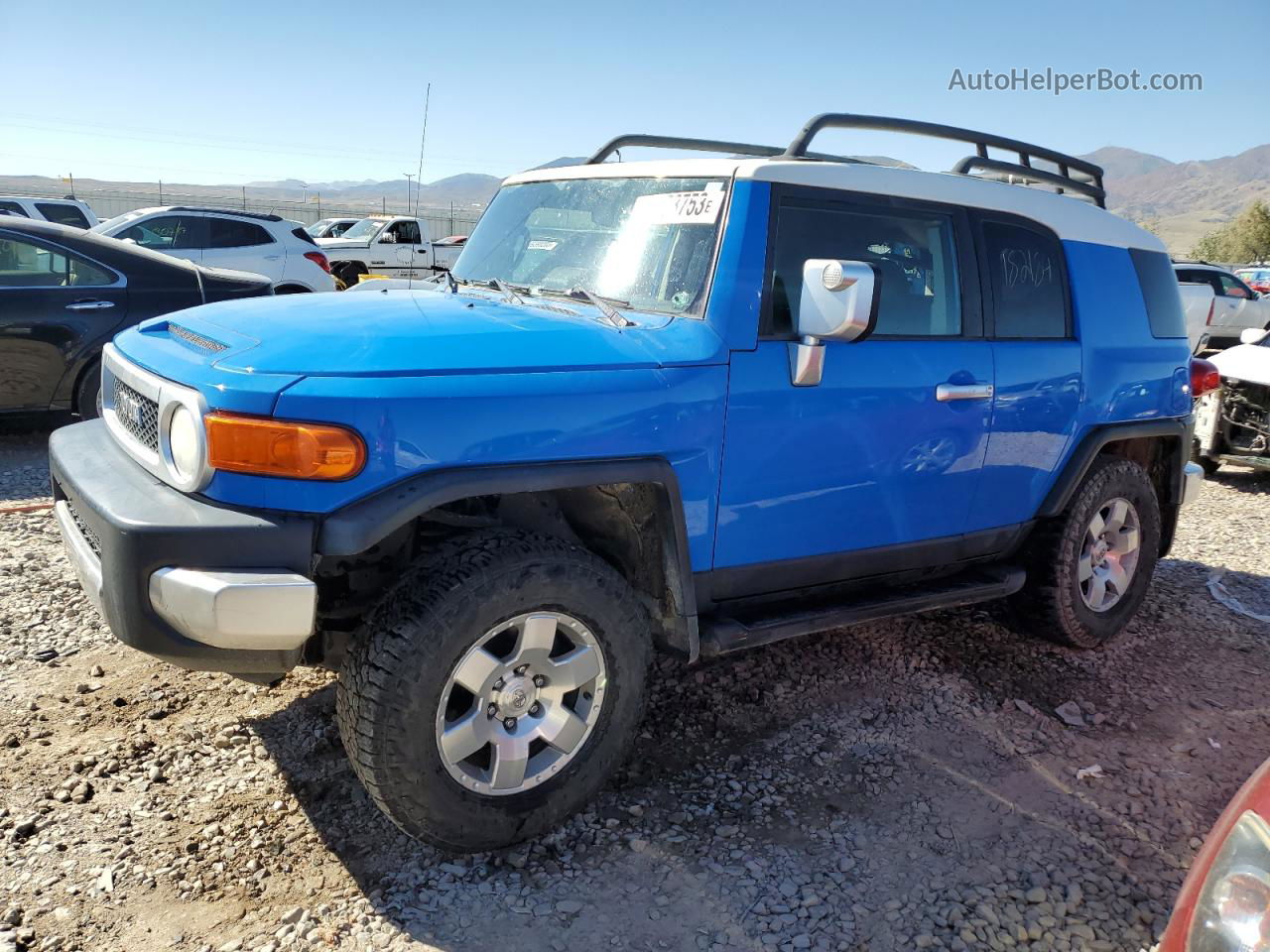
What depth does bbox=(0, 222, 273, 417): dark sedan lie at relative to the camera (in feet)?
21.1

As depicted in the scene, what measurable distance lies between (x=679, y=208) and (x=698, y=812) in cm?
198

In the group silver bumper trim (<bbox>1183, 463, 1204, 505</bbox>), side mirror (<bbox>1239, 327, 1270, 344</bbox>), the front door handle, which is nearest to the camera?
the front door handle

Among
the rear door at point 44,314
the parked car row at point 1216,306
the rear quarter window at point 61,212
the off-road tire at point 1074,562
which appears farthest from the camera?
the rear quarter window at point 61,212

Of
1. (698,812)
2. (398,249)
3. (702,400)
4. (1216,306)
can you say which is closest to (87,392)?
(702,400)

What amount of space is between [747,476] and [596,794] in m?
1.10

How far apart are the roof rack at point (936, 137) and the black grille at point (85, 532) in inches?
92.2

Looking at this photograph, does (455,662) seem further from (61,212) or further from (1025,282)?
(61,212)

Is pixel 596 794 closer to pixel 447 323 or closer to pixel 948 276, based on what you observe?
pixel 447 323

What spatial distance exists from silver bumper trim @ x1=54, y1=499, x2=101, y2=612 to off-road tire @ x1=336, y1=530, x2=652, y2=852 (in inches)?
27.1

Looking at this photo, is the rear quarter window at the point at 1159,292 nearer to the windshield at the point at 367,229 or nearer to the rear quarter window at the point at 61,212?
the rear quarter window at the point at 61,212

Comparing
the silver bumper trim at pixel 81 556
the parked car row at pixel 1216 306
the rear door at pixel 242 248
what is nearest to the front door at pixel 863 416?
the silver bumper trim at pixel 81 556

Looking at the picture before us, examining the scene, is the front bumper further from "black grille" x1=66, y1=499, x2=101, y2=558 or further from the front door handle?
the front door handle

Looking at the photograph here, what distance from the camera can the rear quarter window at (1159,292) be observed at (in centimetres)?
445

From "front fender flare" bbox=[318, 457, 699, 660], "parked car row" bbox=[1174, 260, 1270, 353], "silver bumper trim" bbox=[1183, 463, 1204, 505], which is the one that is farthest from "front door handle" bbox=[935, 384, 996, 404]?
"parked car row" bbox=[1174, 260, 1270, 353]
